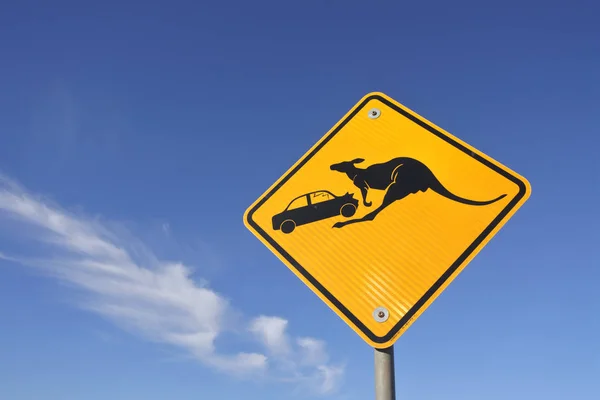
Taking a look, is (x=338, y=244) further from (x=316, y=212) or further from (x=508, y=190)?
(x=508, y=190)

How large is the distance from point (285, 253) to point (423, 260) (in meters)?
0.66

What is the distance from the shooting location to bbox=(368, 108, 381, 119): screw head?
273cm

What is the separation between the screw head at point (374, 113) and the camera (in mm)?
2726

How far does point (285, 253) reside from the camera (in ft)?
7.54

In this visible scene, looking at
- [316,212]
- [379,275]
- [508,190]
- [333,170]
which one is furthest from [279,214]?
[508,190]

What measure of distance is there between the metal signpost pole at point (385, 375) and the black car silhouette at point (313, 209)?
68 cm

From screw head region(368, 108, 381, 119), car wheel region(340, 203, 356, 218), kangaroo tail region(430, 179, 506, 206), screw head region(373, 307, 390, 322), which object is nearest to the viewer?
screw head region(373, 307, 390, 322)

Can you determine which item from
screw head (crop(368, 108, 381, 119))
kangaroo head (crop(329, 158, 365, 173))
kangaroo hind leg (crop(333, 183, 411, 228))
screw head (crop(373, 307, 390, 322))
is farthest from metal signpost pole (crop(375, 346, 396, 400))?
screw head (crop(368, 108, 381, 119))

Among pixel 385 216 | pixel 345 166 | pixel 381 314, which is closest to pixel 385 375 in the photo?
pixel 381 314

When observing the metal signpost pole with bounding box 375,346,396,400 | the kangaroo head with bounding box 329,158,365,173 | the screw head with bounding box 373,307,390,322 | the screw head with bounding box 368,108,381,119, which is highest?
the screw head with bounding box 368,108,381,119

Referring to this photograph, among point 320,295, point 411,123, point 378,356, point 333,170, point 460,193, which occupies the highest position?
point 411,123

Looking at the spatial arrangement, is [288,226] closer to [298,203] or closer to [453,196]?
[298,203]

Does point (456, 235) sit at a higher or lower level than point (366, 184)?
lower

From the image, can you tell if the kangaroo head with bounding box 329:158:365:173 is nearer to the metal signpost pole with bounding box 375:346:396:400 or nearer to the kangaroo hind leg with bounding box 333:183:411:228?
the kangaroo hind leg with bounding box 333:183:411:228
